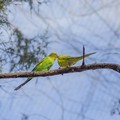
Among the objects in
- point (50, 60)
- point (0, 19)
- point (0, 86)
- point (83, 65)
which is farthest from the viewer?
point (0, 19)

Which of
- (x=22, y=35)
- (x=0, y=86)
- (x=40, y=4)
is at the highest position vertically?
(x=40, y=4)

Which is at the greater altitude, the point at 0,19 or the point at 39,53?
the point at 0,19

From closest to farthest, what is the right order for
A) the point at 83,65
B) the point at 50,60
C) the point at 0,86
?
the point at 83,65 < the point at 50,60 < the point at 0,86

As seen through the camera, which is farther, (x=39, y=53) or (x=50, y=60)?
(x=39, y=53)

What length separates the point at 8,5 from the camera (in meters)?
3.52

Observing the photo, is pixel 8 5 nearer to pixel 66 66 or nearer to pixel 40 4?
pixel 40 4

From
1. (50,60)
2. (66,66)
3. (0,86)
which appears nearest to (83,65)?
(66,66)

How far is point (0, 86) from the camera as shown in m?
A: 3.10

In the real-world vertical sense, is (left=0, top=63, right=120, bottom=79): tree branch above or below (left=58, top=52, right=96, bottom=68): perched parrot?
below

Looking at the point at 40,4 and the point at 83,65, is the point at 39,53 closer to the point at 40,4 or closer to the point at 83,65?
the point at 40,4

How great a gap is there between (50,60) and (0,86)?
187 centimetres

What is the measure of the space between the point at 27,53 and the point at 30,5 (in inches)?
18.3

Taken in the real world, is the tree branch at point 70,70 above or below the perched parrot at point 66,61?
below

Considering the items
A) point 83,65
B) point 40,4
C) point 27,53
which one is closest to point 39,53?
point 27,53
